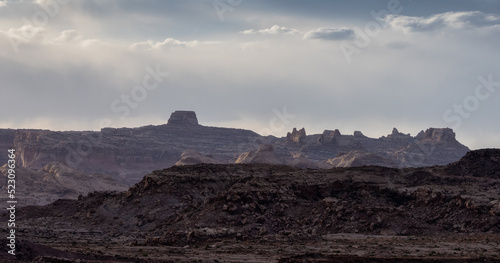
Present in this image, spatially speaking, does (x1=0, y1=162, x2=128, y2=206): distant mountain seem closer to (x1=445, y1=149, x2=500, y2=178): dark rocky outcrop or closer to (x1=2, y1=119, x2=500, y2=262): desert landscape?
(x1=2, y1=119, x2=500, y2=262): desert landscape

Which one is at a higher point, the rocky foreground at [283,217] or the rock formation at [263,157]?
the rock formation at [263,157]

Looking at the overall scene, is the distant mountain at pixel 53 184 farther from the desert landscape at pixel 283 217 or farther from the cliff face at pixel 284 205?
the cliff face at pixel 284 205

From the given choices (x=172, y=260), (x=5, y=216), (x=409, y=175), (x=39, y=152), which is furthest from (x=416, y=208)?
(x=39, y=152)

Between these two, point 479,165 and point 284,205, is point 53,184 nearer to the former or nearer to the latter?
point 284,205

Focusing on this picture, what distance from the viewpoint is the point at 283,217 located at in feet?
180

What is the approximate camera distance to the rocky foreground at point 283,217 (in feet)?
137

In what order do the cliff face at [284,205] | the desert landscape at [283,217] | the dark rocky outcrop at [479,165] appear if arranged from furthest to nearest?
the dark rocky outcrop at [479,165] → the cliff face at [284,205] → the desert landscape at [283,217]

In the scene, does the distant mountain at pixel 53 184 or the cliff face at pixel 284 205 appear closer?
the cliff face at pixel 284 205

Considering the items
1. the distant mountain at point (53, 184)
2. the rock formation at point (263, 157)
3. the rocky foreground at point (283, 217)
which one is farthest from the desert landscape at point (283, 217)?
the rock formation at point (263, 157)

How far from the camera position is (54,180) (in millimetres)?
128875

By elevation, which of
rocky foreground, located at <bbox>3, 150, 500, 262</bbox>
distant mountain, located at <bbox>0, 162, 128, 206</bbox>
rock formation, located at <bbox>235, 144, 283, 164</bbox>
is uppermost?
rock formation, located at <bbox>235, 144, 283, 164</bbox>

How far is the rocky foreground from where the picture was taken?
41844mm

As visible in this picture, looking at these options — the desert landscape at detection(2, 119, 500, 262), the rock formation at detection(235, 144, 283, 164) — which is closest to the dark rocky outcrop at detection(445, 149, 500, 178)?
the desert landscape at detection(2, 119, 500, 262)

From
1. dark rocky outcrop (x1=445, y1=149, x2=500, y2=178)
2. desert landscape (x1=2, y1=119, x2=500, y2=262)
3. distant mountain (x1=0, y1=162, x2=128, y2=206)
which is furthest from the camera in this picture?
distant mountain (x1=0, y1=162, x2=128, y2=206)
